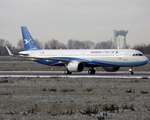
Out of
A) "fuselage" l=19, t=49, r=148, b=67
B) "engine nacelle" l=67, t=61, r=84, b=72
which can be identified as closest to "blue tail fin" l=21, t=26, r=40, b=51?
"fuselage" l=19, t=49, r=148, b=67

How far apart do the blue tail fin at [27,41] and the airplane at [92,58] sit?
1819 millimetres

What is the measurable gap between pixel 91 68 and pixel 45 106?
33.1 meters

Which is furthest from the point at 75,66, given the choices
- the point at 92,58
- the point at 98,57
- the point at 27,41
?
the point at 27,41

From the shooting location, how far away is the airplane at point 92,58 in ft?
142

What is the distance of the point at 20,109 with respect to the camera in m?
15.2

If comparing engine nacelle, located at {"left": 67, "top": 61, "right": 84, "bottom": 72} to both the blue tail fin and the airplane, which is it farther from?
the blue tail fin

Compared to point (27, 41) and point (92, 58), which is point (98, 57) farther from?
point (27, 41)

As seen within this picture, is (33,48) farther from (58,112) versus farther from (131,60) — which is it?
(58,112)

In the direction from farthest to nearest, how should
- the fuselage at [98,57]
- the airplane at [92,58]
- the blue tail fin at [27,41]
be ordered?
the blue tail fin at [27,41] < the airplane at [92,58] < the fuselage at [98,57]

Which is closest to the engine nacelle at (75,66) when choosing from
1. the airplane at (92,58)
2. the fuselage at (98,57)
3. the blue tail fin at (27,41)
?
the airplane at (92,58)

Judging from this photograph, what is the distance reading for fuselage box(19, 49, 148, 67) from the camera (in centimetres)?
4328

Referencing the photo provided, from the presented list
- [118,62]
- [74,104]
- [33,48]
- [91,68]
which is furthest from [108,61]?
[74,104]

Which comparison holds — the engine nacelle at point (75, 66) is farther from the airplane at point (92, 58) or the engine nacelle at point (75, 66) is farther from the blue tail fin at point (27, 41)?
the blue tail fin at point (27, 41)

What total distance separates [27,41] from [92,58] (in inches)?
632
